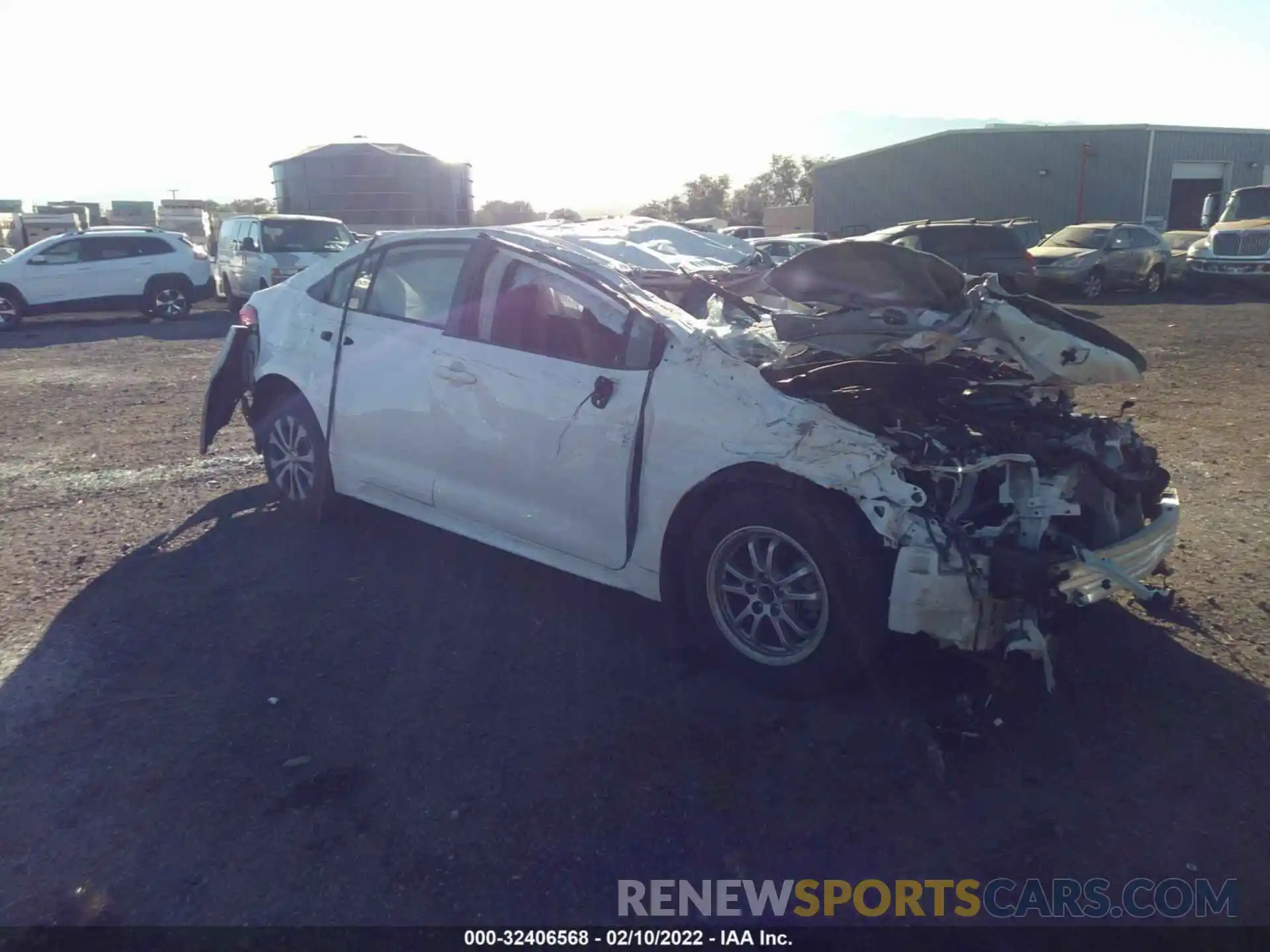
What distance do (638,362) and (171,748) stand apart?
2.32 meters

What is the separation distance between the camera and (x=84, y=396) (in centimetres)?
1058

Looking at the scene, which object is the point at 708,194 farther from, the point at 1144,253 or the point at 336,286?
the point at 336,286

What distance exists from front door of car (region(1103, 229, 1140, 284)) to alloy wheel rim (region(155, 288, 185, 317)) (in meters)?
18.9

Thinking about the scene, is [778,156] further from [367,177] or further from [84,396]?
[84,396]

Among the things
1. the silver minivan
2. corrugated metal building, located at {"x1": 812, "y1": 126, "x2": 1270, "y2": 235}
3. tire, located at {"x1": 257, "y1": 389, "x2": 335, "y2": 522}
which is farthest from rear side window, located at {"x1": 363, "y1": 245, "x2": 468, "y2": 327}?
corrugated metal building, located at {"x1": 812, "y1": 126, "x2": 1270, "y2": 235}

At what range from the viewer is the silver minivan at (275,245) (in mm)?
18438

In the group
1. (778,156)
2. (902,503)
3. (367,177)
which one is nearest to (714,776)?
(902,503)

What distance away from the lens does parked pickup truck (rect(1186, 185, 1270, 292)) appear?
21.5 metres

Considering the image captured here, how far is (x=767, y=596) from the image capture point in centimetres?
401

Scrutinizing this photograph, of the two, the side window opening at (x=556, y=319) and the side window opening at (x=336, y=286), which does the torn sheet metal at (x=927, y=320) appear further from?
the side window opening at (x=336, y=286)

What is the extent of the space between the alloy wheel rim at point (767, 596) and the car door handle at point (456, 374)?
62.3 inches

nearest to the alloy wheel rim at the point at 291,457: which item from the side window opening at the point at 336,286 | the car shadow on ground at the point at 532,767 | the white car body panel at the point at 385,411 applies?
the white car body panel at the point at 385,411

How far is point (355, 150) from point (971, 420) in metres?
23.7

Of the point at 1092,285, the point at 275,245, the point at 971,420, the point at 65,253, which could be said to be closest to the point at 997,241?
the point at 1092,285
